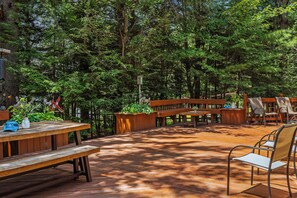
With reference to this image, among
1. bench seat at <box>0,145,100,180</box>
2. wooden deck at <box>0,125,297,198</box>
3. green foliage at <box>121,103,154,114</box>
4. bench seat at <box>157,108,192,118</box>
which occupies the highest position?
green foliage at <box>121,103,154,114</box>

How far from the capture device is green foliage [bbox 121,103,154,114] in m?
7.05

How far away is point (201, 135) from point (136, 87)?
3310 millimetres

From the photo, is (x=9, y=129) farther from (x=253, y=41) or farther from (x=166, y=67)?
(x=253, y=41)

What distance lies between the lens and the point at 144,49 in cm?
852

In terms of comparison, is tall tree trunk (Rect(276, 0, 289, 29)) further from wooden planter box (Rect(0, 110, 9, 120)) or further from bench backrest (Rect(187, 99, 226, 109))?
wooden planter box (Rect(0, 110, 9, 120))

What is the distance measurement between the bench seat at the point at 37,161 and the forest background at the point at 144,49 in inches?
172

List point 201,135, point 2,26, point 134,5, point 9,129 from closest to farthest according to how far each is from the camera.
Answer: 1. point 9,129
2. point 201,135
3. point 2,26
4. point 134,5

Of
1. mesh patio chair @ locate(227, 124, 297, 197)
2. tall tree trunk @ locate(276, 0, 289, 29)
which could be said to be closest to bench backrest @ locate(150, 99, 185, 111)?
mesh patio chair @ locate(227, 124, 297, 197)

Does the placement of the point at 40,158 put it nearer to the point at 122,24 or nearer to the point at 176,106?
the point at 176,106

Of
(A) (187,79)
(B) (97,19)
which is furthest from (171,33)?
(B) (97,19)

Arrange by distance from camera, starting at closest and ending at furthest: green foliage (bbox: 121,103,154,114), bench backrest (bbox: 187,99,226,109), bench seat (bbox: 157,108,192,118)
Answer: green foliage (bbox: 121,103,154,114) → bench seat (bbox: 157,108,192,118) → bench backrest (bbox: 187,99,226,109)

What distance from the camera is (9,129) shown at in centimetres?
296

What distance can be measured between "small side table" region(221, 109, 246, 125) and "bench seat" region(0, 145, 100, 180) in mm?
6056

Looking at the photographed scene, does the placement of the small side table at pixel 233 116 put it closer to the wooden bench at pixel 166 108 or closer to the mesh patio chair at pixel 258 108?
the mesh patio chair at pixel 258 108
